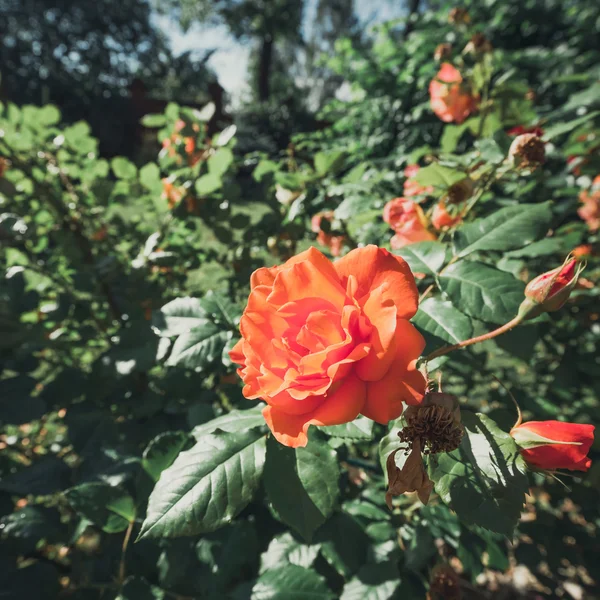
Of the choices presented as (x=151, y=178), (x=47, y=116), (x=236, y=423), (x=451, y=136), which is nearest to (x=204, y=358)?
(x=236, y=423)

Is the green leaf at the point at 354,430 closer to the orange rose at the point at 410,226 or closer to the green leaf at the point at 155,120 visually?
the orange rose at the point at 410,226

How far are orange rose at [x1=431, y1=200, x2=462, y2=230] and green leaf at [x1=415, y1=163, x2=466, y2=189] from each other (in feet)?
0.10

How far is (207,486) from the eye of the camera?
0.45 meters

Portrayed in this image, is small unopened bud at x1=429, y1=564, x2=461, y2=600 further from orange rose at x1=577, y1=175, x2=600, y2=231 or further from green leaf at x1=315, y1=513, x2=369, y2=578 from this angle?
orange rose at x1=577, y1=175, x2=600, y2=231

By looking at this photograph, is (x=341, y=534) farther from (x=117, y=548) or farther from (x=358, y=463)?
(x=117, y=548)

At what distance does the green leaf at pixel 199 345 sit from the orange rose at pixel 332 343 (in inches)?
8.5

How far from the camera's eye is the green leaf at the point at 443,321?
0.48 metres

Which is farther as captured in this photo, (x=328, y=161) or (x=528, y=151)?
(x=328, y=161)

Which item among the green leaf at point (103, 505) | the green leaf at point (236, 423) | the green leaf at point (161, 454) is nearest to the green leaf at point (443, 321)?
the green leaf at point (236, 423)

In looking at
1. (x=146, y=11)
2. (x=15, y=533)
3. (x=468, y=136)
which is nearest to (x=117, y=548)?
(x=15, y=533)

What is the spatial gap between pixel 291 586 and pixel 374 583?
0.15 m

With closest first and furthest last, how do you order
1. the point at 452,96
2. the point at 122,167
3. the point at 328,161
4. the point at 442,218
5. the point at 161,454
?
the point at 161,454 < the point at 442,218 < the point at 328,161 < the point at 452,96 < the point at 122,167

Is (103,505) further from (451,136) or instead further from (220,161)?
(451,136)

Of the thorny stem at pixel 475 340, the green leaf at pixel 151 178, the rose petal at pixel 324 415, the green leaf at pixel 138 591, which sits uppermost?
the green leaf at pixel 151 178
